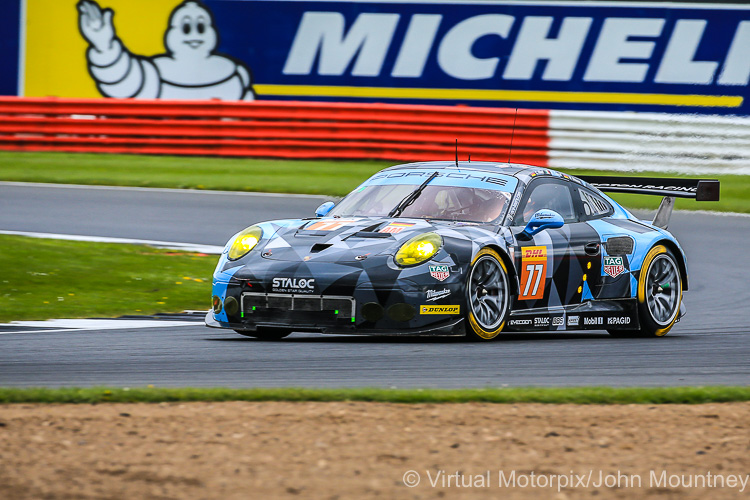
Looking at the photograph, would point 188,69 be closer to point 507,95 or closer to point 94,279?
point 507,95

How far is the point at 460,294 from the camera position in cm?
805

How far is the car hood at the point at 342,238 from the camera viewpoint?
8.10 meters

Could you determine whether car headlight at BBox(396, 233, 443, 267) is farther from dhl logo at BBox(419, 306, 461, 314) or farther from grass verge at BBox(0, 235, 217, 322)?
grass verge at BBox(0, 235, 217, 322)

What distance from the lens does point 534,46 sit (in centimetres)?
2339

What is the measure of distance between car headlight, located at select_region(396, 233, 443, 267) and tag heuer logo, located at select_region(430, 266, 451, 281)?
8 centimetres

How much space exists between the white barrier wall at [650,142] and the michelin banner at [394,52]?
3172 millimetres

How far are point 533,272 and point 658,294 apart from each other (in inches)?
56.5

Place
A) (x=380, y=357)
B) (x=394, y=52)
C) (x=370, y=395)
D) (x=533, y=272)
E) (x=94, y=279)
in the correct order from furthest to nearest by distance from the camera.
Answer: (x=394, y=52)
(x=94, y=279)
(x=533, y=272)
(x=380, y=357)
(x=370, y=395)

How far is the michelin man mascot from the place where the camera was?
24.2m

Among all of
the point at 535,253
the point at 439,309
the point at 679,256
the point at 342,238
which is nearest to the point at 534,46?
the point at 679,256

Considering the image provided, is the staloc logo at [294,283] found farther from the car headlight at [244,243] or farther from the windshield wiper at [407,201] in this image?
the windshield wiper at [407,201]

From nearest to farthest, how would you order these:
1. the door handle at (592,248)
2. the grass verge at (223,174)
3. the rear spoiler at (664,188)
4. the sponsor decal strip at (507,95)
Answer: the door handle at (592,248) → the rear spoiler at (664,188) → the grass verge at (223,174) → the sponsor decal strip at (507,95)

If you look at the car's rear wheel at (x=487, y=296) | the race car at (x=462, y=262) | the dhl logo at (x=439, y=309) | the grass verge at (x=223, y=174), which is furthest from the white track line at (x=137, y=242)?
the dhl logo at (x=439, y=309)

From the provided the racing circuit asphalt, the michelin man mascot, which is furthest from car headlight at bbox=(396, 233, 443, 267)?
the michelin man mascot
